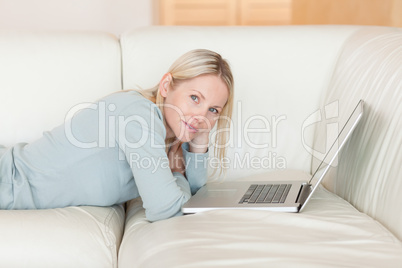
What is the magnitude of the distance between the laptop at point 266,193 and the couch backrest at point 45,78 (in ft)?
1.67

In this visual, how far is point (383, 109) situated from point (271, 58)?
1.88 ft

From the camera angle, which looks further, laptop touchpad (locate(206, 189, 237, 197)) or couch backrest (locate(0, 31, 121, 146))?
couch backrest (locate(0, 31, 121, 146))

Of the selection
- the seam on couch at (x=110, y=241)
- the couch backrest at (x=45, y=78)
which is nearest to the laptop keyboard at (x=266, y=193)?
the seam on couch at (x=110, y=241)

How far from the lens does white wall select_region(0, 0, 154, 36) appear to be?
3.24 m

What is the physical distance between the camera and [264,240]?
1254 millimetres

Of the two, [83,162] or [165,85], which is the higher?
[165,85]

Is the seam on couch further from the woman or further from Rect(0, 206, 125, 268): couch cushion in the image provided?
the woman

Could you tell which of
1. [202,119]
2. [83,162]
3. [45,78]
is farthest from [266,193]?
[45,78]

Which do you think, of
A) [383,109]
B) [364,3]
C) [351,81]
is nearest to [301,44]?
[351,81]

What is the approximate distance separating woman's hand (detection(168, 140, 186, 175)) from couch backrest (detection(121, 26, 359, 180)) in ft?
0.62

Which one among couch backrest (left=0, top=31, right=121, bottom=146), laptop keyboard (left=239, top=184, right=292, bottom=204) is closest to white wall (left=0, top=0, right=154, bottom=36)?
couch backrest (left=0, top=31, right=121, bottom=146)

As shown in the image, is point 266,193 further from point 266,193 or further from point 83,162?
point 83,162

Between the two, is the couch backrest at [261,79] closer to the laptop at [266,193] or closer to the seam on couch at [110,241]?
the laptop at [266,193]

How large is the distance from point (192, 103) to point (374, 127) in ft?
1.57
